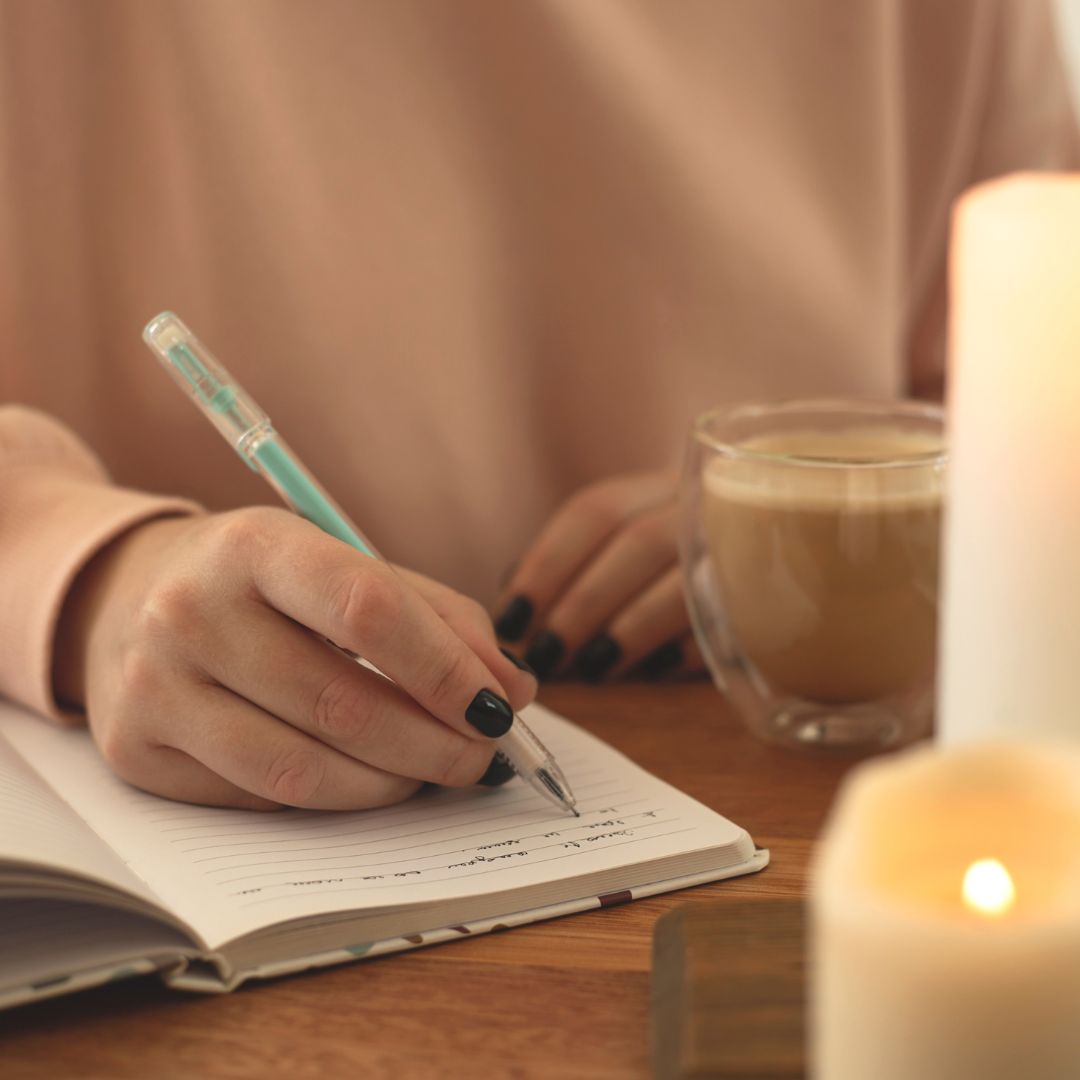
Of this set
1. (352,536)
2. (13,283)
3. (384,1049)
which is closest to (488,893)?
(384,1049)

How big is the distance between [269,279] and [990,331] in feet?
2.28

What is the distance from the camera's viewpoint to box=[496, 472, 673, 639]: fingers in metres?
0.81

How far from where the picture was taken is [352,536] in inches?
23.1

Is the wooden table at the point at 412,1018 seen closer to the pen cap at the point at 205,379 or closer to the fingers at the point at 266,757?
the fingers at the point at 266,757

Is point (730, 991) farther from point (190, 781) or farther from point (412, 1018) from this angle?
point (190, 781)

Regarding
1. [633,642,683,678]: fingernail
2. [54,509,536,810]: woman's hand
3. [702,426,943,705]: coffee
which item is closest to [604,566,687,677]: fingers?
[633,642,683,678]: fingernail

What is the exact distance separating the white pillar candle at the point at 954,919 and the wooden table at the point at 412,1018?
5.8 inches

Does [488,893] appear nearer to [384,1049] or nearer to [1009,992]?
[384,1049]

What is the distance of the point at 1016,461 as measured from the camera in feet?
0.95

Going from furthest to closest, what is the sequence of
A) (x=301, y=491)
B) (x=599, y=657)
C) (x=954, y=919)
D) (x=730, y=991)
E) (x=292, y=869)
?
1. (x=599, y=657)
2. (x=301, y=491)
3. (x=292, y=869)
4. (x=730, y=991)
5. (x=954, y=919)

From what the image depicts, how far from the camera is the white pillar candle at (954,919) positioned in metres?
0.24

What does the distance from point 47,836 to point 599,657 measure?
375 millimetres

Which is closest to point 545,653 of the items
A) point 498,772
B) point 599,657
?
point 599,657

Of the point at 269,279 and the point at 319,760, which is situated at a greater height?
the point at 269,279
